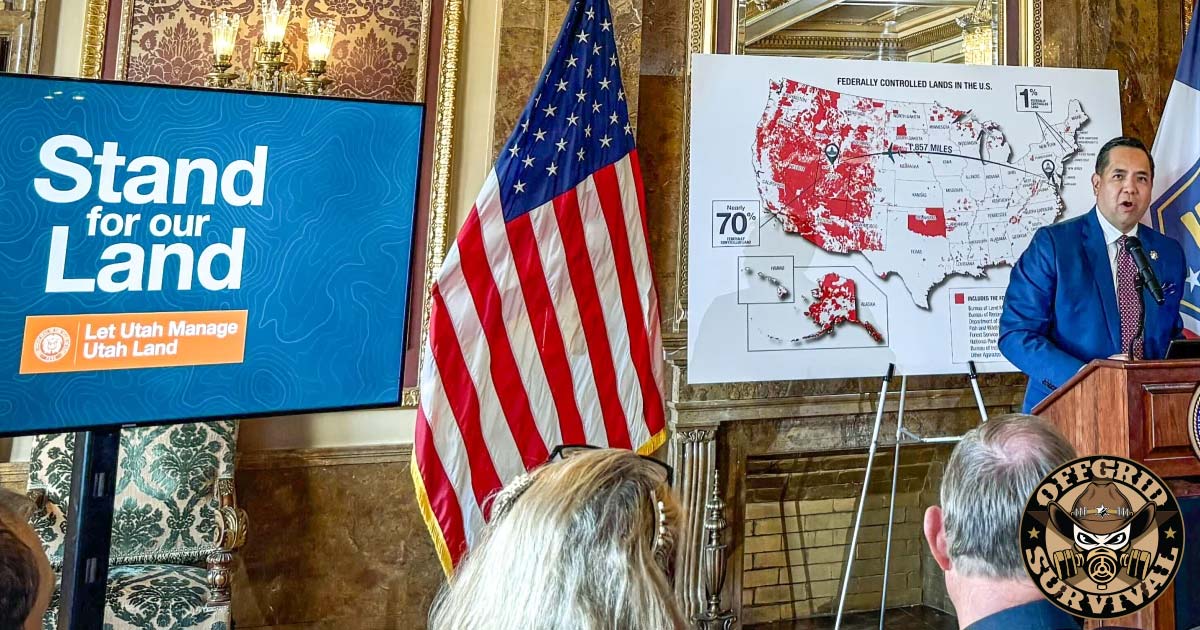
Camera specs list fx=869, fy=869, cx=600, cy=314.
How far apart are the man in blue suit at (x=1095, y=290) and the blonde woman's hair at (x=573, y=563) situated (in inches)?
107

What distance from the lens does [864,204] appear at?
3.48 metres

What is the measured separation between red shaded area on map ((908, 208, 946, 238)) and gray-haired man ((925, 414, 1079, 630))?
2.24 meters

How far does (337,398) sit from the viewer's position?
201 centimetres

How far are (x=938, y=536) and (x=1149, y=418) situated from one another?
1.30m

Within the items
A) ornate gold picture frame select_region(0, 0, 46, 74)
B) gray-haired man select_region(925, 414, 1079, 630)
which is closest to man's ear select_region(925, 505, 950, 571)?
gray-haired man select_region(925, 414, 1079, 630)

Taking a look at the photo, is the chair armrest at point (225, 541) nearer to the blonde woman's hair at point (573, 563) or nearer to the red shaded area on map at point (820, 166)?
the blonde woman's hair at point (573, 563)

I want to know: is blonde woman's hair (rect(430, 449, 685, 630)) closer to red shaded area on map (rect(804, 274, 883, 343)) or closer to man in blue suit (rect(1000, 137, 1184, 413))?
red shaded area on map (rect(804, 274, 883, 343))

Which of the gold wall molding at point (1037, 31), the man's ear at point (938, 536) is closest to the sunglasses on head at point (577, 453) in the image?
the man's ear at point (938, 536)

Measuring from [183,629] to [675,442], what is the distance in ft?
6.03

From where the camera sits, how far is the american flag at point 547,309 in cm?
270

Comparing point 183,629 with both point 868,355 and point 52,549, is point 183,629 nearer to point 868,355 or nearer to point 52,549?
point 52,549

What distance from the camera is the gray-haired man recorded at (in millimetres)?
1224

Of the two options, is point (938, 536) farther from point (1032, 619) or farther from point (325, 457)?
point (325, 457)

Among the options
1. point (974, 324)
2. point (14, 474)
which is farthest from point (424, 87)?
point (974, 324)
